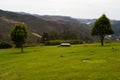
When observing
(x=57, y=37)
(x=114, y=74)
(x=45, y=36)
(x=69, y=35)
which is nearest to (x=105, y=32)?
(x=114, y=74)

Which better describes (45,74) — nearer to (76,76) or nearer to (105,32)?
(76,76)

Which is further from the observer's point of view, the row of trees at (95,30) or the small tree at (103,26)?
the small tree at (103,26)

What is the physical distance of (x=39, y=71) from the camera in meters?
36.7

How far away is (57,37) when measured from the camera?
168250 millimetres

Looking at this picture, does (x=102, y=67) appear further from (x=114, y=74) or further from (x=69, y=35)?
(x=69, y=35)

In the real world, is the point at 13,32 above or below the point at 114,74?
above

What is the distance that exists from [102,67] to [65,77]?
7097 mm

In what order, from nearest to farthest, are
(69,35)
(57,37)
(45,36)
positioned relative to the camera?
(45,36) → (57,37) → (69,35)

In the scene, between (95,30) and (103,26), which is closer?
(103,26)

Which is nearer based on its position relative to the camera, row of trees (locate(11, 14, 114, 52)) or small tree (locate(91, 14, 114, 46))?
row of trees (locate(11, 14, 114, 52))

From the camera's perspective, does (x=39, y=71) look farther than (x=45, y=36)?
No

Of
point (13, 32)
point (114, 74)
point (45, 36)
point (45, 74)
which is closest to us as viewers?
point (114, 74)

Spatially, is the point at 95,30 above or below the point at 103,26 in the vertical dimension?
below

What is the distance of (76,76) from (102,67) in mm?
6313
